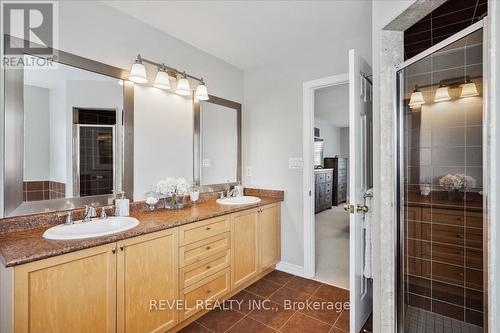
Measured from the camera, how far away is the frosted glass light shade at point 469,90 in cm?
136

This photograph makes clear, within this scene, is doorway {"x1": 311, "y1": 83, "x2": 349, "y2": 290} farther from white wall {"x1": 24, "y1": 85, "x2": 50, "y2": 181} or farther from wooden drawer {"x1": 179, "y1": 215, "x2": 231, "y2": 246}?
white wall {"x1": 24, "y1": 85, "x2": 50, "y2": 181}

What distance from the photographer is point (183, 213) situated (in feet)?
6.63

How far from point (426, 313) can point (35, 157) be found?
2892mm

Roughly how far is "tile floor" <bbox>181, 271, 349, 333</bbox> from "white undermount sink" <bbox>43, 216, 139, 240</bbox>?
960mm

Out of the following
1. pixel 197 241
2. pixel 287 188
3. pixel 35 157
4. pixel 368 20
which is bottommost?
pixel 197 241

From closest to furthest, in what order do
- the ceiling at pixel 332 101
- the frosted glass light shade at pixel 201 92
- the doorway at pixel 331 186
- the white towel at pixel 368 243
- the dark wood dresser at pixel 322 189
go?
the white towel at pixel 368 243 → the frosted glass light shade at pixel 201 92 → the doorway at pixel 331 186 → the ceiling at pixel 332 101 → the dark wood dresser at pixel 322 189

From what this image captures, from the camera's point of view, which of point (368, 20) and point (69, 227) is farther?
point (368, 20)

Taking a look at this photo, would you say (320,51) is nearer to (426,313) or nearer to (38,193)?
(426,313)

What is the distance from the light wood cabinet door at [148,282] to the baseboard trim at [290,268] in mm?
1486

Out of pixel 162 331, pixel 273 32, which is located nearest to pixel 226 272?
pixel 162 331

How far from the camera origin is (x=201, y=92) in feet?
8.29

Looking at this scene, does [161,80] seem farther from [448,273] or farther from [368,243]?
[448,273]

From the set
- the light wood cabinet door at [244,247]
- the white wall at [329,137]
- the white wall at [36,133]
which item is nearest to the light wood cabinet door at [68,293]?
the white wall at [36,133]

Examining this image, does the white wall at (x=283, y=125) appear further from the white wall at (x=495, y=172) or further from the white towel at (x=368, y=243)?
the white wall at (x=495, y=172)
